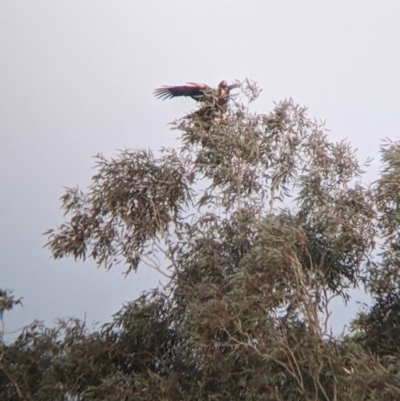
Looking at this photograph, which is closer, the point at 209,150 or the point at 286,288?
the point at 286,288

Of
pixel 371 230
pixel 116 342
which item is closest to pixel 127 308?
pixel 116 342

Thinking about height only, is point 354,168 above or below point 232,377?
above

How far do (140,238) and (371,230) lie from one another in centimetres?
270

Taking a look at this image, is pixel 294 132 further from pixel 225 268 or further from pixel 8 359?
pixel 8 359

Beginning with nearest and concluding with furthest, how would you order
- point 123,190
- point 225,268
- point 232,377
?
1. point 232,377
2. point 225,268
3. point 123,190

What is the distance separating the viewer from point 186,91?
38.3 ft

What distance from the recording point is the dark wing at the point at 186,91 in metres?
11.4

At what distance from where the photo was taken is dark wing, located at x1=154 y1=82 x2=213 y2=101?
11406 millimetres

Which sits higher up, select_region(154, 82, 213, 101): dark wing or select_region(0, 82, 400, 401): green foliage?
select_region(154, 82, 213, 101): dark wing

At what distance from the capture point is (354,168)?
10.9m

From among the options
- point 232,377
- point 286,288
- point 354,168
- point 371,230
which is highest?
point 354,168

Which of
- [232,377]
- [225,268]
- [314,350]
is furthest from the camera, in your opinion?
[225,268]

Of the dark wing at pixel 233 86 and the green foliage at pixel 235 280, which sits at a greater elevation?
the dark wing at pixel 233 86

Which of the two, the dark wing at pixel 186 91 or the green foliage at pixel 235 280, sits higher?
the dark wing at pixel 186 91
